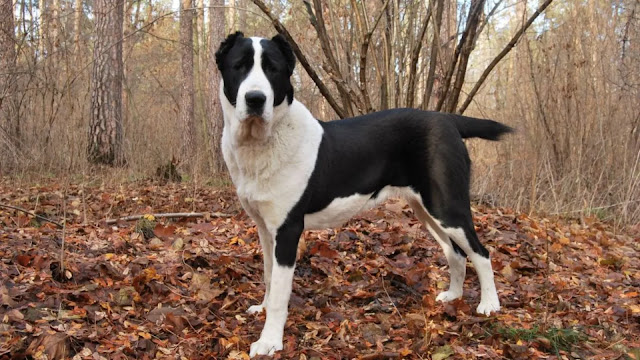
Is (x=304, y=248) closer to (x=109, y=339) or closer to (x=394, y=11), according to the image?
(x=109, y=339)

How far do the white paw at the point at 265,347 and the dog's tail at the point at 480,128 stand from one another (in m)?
1.69

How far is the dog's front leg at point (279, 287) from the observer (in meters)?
2.63

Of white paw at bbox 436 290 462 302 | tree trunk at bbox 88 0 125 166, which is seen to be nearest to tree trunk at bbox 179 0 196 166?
tree trunk at bbox 88 0 125 166

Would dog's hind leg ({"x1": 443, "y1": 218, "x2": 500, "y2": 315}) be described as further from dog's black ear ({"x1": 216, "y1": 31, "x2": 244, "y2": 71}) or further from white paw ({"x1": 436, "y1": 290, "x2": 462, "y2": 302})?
dog's black ear ({"x1": 216, "y1": 31, "x2": 244, "y2": 71})

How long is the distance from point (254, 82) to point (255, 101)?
0.30 ft

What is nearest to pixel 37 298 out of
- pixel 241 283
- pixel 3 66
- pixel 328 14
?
pixel 241 283

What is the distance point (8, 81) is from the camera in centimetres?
629

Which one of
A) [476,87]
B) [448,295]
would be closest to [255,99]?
[448,295]

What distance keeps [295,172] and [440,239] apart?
1.25 metres

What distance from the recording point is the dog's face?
7.91 feet

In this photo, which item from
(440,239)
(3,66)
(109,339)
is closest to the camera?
(109,339)

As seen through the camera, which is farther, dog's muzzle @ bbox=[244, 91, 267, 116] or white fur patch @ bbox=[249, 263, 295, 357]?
white fur patch @ bbox=[249, 263, 295, 357]

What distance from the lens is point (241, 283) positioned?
11.5ft

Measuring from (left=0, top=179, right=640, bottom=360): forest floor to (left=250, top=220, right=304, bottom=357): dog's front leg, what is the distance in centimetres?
10
